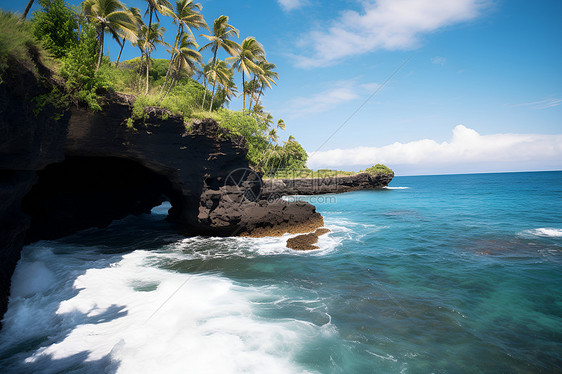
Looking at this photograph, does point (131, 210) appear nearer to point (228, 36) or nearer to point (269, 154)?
point (228, 36)

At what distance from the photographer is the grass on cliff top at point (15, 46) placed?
636cm

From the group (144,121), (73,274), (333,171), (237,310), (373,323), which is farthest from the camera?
(333,171)

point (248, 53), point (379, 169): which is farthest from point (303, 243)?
point (379, 169)

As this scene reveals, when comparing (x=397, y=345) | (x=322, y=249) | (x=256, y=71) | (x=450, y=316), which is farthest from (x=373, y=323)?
(x=256, y=71)

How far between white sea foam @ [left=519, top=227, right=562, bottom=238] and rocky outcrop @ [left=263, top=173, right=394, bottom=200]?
30.8m

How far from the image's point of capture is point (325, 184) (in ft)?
180

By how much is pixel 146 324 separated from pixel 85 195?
15478 millimetres

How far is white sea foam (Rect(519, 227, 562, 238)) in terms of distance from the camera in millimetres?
15011

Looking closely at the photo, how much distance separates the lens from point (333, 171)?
63.4 m

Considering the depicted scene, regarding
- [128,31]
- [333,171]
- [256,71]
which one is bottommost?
[333,171]

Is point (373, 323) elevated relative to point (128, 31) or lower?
lower

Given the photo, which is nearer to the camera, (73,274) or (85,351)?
(85,351)

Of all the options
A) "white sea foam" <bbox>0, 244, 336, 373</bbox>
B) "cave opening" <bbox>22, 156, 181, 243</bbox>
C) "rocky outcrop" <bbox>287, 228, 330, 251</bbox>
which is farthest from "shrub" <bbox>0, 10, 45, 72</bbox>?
"rocky outcrop" <bbox>287, 228, 330, 251</bbox>

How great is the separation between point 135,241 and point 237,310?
1077 cm
